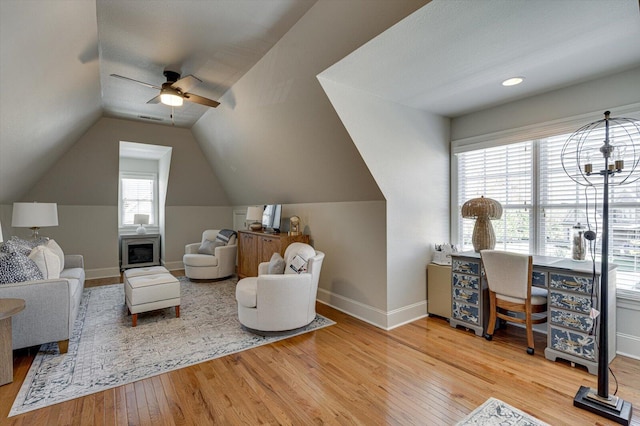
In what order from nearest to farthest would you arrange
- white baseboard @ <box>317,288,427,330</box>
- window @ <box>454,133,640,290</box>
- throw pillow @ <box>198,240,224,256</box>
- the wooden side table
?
1. the wooden side table
2. window @ <box>454,133,640,290</box>
3. white baseboard @ <box>317,288,427,330</box>
4. throw pillow @ <box>198,240,224,256</box>

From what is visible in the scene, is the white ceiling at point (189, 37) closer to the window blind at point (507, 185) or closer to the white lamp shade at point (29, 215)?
the white lamp shade at point (29, 215)

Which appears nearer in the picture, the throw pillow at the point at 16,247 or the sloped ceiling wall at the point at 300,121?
the sloped ceiling wall at the point at 300,121

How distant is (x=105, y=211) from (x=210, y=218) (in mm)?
2101

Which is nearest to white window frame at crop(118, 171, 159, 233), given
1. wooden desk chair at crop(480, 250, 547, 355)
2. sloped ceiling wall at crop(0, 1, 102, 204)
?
sloped ceiling wall at crop(0, 1, 102, 204)

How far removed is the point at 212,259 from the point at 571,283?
17.0ft

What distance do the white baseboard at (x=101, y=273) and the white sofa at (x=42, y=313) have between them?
A: 3.79 metres

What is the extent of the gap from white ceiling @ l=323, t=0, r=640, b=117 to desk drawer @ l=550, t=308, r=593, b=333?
2204 mm

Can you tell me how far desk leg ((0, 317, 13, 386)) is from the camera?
235 centimetres

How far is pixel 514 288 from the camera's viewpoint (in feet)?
9.79

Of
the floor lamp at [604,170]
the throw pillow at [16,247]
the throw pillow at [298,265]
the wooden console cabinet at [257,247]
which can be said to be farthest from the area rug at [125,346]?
the floor lamp at [604,170]

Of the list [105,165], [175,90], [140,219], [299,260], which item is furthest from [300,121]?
[140,219]

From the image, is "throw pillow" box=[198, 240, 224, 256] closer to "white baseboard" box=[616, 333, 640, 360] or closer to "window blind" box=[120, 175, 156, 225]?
"window blind" box=[120, 175, 156, 225]

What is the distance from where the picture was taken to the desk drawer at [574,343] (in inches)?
102

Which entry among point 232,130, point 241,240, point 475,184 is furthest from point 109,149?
point 475,184
